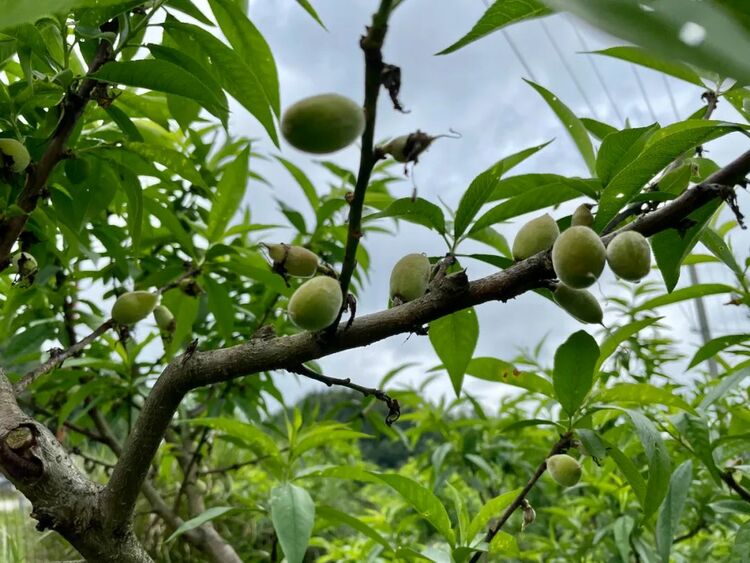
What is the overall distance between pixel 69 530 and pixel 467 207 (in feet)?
1.66

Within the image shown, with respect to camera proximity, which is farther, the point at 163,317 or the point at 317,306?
the point at 163,317

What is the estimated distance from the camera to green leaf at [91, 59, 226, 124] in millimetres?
663

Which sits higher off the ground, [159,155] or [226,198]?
[226,198]

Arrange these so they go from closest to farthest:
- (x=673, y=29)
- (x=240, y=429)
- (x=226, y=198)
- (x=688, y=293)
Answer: (x=673, y=29) → (x=688, y=293) → (x=240, y=429) → (x=226, y=198)

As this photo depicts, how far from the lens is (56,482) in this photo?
66 centimetres

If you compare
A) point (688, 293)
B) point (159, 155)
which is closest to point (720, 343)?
point (688, 293)

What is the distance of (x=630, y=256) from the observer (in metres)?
0.53

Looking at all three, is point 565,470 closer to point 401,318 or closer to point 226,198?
point 401,318

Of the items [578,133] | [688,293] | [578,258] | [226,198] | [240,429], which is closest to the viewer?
[578,258]

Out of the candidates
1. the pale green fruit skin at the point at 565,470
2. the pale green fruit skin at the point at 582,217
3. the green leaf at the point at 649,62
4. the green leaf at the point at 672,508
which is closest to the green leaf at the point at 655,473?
the pale green fruit skin at the point at 565,470

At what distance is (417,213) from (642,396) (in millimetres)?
494

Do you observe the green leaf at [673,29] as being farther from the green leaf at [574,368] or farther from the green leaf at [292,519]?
the green leaf at [292,519]

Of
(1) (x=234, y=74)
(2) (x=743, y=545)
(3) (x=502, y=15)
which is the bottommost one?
(2) (x=743, y=545)

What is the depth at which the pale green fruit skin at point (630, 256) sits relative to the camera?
525 millimetres
